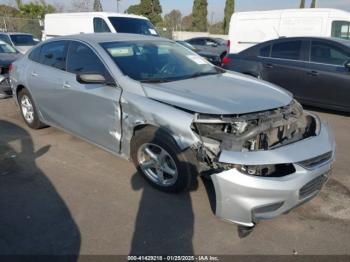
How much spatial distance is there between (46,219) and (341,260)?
268 cm

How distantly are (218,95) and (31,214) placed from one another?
7.36 feet

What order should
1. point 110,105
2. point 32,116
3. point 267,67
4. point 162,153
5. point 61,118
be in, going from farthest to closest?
point 267,67
point 32,116
point 61,118
point 110,105
point 162,153

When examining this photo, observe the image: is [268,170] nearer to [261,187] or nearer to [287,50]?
[261,187]

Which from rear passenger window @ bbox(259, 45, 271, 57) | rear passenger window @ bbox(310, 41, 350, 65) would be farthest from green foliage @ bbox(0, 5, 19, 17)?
rear passenger window @ bbox(310, 41, 350, 65)

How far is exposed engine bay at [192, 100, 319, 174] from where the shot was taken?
2.96 meters

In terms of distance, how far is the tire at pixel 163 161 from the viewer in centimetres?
330

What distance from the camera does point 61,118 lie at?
4867 mm

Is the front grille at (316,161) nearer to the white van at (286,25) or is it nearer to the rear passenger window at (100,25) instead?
the white van at (286,25)

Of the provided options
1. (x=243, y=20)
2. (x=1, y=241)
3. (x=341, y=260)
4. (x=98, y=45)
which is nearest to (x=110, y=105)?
(x=98, y=45)

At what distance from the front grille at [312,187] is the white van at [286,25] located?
325 inches

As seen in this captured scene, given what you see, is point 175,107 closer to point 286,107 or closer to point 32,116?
point 286,107

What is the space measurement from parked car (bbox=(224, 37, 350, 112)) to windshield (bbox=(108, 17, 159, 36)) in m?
4.90

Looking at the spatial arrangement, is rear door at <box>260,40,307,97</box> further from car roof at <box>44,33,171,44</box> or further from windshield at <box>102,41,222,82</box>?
car roof at <box>44,33,171,44</box>

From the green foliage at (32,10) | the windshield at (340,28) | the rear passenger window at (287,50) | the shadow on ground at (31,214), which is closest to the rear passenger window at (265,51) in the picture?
the rear passenger window at (287,50)
